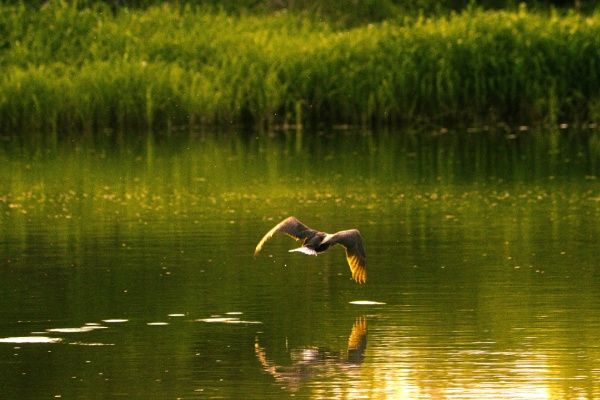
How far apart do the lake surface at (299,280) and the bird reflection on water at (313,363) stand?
0.09 feet

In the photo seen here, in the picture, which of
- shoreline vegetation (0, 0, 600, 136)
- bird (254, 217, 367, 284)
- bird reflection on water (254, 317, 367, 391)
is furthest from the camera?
shoreline vegetation (0, 0, 600, 136)

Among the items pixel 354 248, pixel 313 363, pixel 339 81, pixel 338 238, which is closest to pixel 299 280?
pixel 354 248

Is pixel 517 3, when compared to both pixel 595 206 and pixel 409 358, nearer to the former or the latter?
pixel 595 206

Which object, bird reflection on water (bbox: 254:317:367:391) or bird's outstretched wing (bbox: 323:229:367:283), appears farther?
bird's outstretched wing (bbox: 323:229:367:283)

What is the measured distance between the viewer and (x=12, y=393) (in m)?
8.82

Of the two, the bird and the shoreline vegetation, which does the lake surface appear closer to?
the bird

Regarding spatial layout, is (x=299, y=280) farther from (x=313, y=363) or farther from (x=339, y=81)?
(x=339, y=81)

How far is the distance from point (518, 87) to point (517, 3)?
9820 millimetres

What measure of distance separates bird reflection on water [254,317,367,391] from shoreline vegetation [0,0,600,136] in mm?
18929

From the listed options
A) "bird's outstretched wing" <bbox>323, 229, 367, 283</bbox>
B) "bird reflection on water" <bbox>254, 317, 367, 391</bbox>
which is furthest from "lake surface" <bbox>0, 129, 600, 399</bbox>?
"bird's outstretched wing" <bbox>323, 229, 367, 283</bbox>

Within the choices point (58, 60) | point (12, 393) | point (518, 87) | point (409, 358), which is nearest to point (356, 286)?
point (409, 358)

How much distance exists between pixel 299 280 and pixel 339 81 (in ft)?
55.0

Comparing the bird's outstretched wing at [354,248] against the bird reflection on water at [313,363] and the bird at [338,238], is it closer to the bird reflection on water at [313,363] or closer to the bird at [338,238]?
the bird at [338,238]

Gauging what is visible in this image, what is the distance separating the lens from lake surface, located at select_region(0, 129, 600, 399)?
30.1 feet
